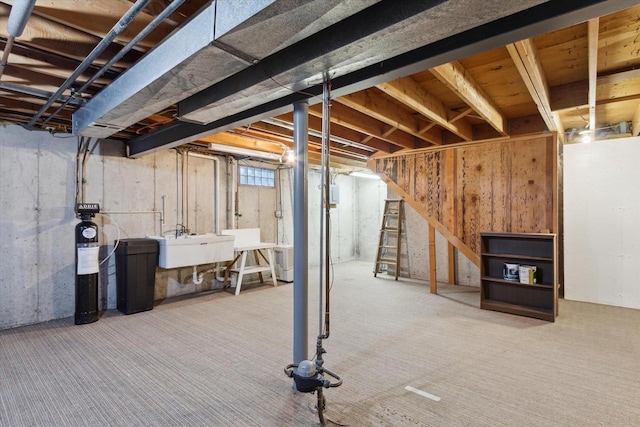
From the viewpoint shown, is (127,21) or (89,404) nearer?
(127,21)

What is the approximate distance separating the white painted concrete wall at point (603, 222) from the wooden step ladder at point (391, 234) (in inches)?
94.5

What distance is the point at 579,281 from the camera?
425 centimetres

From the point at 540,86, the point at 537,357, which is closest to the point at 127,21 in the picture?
the point at 540,86

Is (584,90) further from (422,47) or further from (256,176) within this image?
(256,176)

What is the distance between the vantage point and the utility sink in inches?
154

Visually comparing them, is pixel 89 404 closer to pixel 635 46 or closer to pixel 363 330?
pixel 363 330

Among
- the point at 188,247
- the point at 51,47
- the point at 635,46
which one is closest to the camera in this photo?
the point at 51,47

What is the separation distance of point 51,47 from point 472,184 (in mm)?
4293

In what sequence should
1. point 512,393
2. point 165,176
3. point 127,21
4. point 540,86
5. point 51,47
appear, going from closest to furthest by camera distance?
point 127,21, point 51,47, point 512,393, point 540,86, point 165,176

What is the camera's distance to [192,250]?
4082 mm

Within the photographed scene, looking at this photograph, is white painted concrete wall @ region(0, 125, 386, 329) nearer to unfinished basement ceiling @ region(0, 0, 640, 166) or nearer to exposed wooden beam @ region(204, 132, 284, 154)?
unfinished basement ceiling @ region(0, 0, 640, 166)

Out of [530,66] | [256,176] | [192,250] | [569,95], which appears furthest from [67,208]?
[569,95]

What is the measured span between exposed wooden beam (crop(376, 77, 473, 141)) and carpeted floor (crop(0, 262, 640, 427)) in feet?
6.76

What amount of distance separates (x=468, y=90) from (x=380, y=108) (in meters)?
0.81
